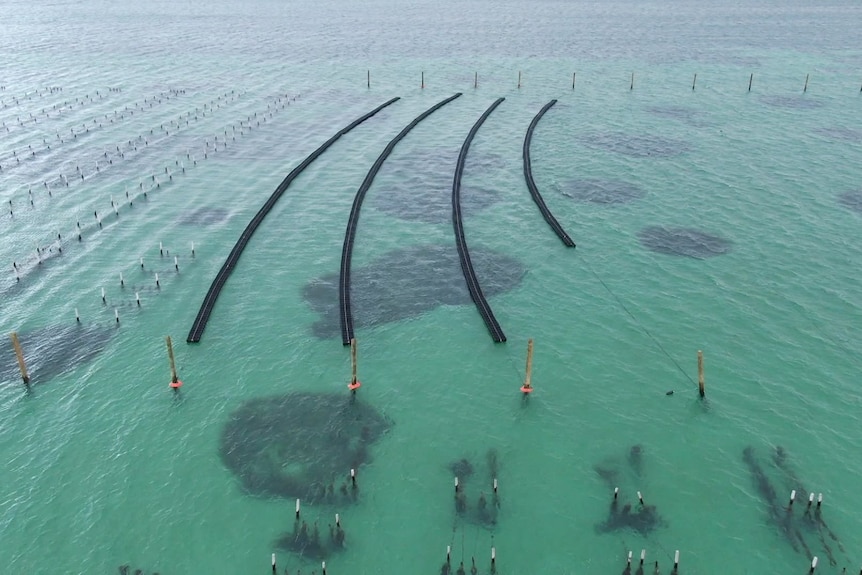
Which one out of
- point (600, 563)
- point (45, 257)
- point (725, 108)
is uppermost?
point (725, 108)

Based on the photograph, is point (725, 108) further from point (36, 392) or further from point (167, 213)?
point (36, 392)

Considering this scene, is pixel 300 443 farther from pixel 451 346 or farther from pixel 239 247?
pixel 239 247

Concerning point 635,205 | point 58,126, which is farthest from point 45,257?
point 635,205

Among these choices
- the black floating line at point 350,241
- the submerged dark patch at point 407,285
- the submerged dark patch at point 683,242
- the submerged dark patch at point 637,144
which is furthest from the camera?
the submerged dark patch at point 637,144

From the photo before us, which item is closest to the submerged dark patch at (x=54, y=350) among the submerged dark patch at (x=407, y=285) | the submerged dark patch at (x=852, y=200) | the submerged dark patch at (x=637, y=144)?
the submerged dark patch at (x=407, y=285)

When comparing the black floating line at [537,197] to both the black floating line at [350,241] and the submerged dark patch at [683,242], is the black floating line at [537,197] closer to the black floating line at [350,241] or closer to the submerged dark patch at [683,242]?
the submerged dark patch at [683,242]

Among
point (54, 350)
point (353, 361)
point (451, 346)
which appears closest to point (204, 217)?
point (54, 350)
